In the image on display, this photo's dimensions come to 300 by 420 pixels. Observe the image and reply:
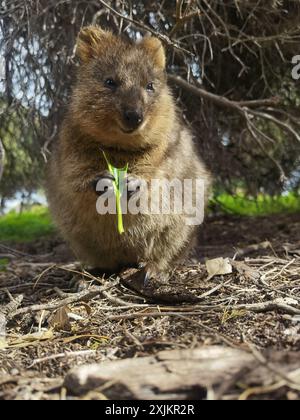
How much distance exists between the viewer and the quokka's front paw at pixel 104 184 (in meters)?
4.22

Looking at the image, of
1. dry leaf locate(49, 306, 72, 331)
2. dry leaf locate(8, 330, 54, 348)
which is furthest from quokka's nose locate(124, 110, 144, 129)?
dry leaf locate(8, 330, 54, 348)

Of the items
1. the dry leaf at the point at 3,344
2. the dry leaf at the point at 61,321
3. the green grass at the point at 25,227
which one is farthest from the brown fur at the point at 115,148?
the green grass at the point at 25,227

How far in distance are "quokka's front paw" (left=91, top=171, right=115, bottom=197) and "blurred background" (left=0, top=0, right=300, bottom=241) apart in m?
1.35

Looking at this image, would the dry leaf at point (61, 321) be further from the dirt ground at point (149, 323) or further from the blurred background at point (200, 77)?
the blurred background at point (200, 77)

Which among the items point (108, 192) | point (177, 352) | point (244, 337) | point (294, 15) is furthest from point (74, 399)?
point (294, 15)

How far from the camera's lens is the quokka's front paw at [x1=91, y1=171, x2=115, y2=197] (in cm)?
422

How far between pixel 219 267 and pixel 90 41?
7.23ft

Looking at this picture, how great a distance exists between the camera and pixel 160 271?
474 cm

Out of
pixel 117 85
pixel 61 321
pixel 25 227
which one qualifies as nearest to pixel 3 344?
pixel 61 321

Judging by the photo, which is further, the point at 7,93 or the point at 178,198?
the point at 7,93

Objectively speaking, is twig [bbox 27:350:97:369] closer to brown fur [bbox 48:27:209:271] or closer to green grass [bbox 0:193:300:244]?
brown fur [bbox 48:27:209:271]

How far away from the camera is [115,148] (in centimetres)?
449
